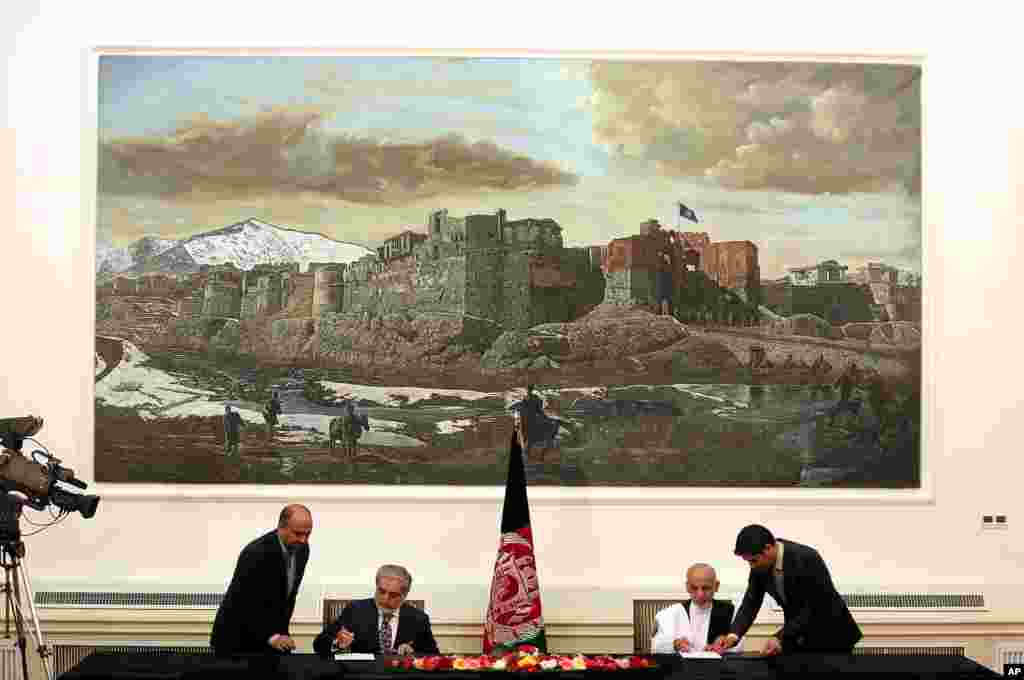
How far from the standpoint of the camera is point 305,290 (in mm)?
9805

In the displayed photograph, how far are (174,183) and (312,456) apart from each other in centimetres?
233

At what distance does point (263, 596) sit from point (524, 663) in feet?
5.83

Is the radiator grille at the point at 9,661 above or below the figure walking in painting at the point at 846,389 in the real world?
below

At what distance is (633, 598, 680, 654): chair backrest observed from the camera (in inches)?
356

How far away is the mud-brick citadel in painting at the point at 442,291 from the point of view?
9.77 metres

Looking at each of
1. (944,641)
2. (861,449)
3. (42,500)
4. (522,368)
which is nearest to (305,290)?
(522,368)

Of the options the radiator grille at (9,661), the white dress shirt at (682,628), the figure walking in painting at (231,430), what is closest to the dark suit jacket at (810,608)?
the white dress shirt at (682,628)

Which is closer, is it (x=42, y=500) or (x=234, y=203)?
(x=42, y=500)

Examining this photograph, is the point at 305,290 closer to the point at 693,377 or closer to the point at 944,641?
the point at 693,377

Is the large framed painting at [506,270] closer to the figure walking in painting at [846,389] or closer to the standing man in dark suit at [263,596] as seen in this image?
the figure walking in painting at [846,389]

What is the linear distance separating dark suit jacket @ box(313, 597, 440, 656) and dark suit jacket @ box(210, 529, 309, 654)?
1.10 ft

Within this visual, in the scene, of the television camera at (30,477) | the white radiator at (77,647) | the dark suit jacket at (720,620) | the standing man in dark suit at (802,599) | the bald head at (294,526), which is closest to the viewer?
the standing man in dark suit at (802,599)

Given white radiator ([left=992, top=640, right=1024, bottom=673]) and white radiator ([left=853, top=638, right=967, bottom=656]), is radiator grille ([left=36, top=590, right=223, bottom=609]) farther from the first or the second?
white radiator ([left=992, top=640, right=1024, bottom=673])

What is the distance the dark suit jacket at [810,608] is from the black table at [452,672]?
0.22 m
